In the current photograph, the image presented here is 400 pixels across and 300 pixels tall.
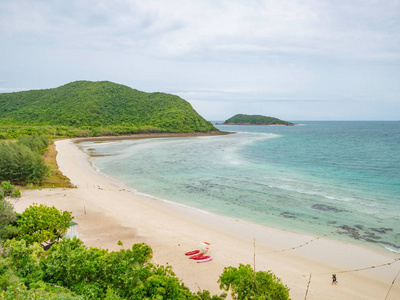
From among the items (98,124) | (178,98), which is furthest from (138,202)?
(178,98)

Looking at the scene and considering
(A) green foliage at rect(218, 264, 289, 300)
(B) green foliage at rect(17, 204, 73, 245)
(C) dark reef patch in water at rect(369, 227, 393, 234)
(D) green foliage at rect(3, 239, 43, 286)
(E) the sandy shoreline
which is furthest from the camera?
(C) dark reef patch in water at rect(369, 227, 393, 234)

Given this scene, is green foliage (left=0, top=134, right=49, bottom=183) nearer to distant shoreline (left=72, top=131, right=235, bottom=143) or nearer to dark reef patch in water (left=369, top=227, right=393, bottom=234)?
dark reef patch in water (left=369, top=227, right=393, bottom=234)

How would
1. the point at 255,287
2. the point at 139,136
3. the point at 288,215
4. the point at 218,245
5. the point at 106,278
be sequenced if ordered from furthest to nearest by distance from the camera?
the point at 139,136 → the point at 288,215 → the point at 218,245 → the point at 106,278 → the point at 255,287

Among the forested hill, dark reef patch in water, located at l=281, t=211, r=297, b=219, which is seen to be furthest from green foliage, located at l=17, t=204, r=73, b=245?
the forested hill

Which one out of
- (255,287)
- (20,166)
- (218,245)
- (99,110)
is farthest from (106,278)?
(99,110)

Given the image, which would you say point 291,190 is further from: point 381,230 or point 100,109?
point 100,109

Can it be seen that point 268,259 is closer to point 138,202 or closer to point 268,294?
point 268,294
